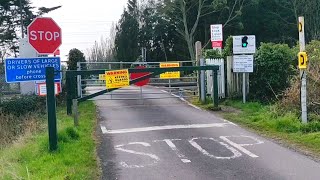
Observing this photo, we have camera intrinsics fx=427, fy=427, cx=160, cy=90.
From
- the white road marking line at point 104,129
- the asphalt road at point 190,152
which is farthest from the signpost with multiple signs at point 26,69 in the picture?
the white road marking line at point 104,129

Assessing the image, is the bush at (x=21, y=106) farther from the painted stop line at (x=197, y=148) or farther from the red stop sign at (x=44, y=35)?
the painted stop line at (x=197, y=148)

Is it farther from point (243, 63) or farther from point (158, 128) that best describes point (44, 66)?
point (243, 63)

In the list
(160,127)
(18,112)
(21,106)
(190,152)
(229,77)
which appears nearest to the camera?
(190,152)

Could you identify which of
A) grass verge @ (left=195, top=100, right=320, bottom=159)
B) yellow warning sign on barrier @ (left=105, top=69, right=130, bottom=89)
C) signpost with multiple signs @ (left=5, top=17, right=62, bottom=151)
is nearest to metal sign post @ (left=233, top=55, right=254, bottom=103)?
grass verge @ (left=195, top=100, right=320, bottom=159)

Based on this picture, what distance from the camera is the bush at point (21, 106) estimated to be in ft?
58.1

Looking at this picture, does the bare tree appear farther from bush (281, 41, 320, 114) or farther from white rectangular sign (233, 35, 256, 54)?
bush (281, 41, 320, 114)

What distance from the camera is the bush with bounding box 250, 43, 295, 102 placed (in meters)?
15.5

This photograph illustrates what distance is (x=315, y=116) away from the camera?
10852 mm

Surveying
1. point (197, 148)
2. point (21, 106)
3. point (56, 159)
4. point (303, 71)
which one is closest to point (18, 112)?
point (21, 106)

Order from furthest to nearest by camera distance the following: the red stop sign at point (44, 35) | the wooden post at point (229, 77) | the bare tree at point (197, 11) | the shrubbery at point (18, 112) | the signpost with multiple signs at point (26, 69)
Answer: the bare tree at point (197, 11), the wooden post at point (229, 77), the shrubbery at point (18, 112), the red stop sign at point (44, 35), the signpost with multiple signs at point (26, 69)

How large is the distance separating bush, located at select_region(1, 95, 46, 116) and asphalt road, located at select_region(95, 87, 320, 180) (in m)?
5.50

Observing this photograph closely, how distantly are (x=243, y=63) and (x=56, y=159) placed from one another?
911cm

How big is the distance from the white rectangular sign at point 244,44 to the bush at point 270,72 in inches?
30.4

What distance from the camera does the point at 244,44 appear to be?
1527 cm
